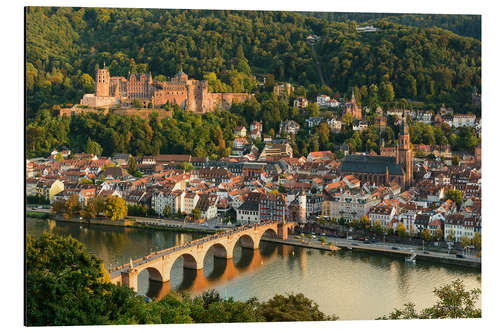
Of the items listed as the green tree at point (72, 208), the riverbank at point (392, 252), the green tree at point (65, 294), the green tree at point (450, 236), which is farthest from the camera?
the green tree at point (72, 208)

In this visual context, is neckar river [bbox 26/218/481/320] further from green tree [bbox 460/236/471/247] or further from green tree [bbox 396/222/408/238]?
green tree [bbox 396/222/408/238]

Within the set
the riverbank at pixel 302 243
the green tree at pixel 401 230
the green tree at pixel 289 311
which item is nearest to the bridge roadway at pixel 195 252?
the riverbank at pixel 302 243

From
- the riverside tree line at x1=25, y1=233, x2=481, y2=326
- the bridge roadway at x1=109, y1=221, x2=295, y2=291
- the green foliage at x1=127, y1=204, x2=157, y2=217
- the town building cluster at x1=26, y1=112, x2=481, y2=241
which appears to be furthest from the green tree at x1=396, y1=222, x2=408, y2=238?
the green foliage at x1=127, y1=204, x2=157, y2=217

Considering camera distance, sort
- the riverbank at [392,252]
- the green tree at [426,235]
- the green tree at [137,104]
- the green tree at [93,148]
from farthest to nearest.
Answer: the green tree at [137,104] → the green tree at [93,148] → the green tree at [426,235] → the riverbank at [392,252]

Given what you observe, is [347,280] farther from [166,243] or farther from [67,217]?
[67,217]

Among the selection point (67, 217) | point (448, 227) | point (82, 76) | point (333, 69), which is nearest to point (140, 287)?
point (67, 217)

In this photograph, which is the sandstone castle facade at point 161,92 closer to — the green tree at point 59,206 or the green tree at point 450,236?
the green tree at point 59,206

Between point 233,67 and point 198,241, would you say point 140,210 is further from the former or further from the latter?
point 233,67
